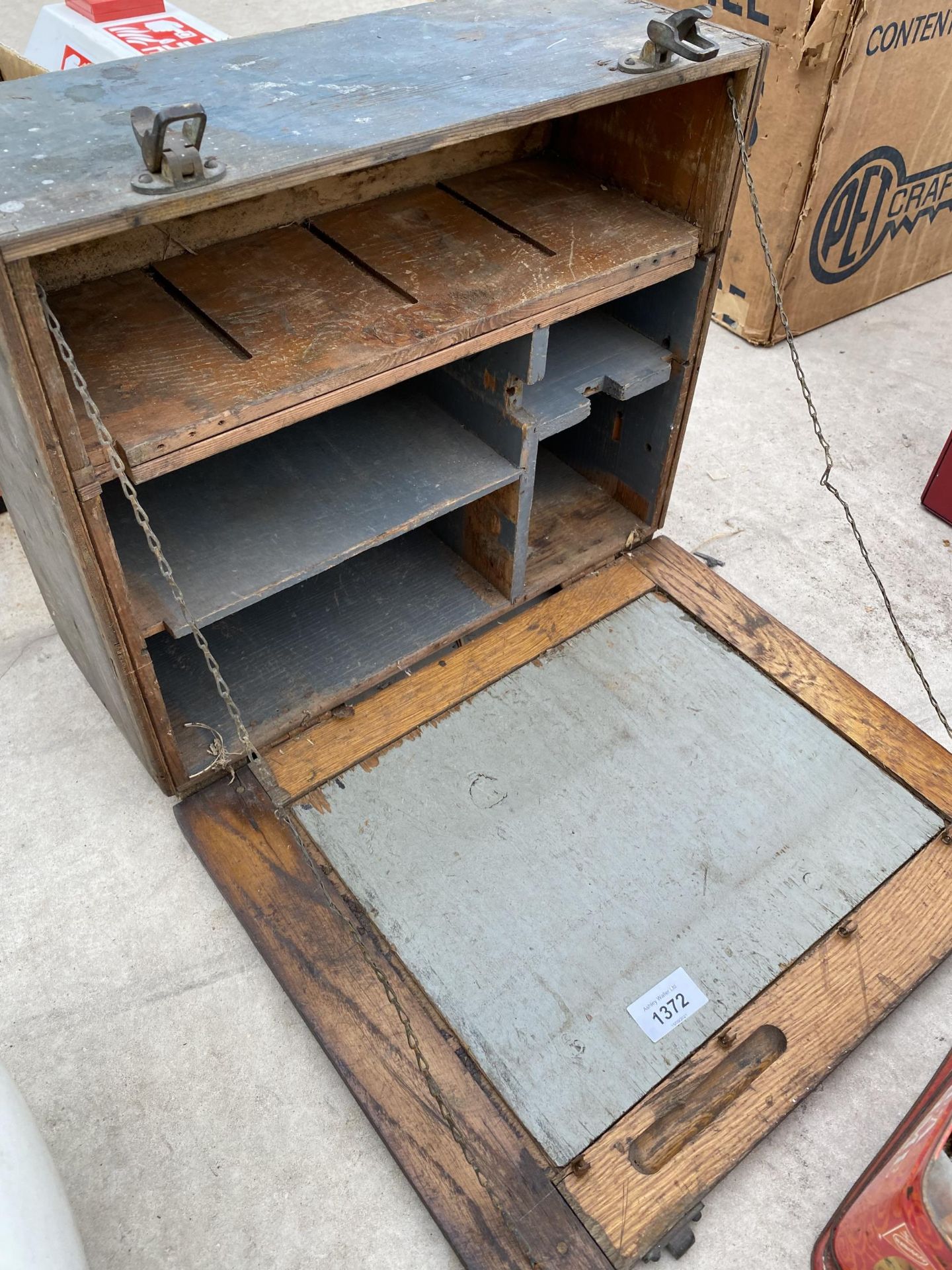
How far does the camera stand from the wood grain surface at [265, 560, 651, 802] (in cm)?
197

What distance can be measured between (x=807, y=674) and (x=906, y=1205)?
114cm

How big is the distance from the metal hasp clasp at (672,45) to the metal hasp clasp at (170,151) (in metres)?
0.75

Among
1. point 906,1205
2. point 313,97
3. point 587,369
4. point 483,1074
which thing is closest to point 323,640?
point 587,369

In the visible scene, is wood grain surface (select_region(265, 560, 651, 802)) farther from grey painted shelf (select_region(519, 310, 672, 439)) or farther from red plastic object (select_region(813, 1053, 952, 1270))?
red plastic object (select_region(813, 1053, 952, 1270))

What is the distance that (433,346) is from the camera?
1629 millimetres

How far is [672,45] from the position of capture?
1.55 meters

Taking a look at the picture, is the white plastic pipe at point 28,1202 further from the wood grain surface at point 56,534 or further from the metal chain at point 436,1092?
the wood grain surface at point 56,534

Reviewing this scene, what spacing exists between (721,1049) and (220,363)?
1.41 meters

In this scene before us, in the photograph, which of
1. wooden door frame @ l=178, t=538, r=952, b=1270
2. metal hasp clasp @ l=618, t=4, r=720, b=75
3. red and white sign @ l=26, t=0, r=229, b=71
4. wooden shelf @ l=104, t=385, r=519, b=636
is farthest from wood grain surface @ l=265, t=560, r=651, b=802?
red and white sign @ l=26, t=0, r=229, b=71

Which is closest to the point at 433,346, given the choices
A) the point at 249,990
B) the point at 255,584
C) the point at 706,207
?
the point at 255,584

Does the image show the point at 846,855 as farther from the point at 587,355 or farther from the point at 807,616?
the point at 587,355

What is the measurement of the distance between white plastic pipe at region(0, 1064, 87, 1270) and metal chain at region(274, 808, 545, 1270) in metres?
0.52

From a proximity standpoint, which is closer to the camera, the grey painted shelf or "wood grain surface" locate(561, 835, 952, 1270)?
"wood grain surface" locate(561, 835, 952, 1270)

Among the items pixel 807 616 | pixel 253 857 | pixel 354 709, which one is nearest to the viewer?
pixel 253 857
